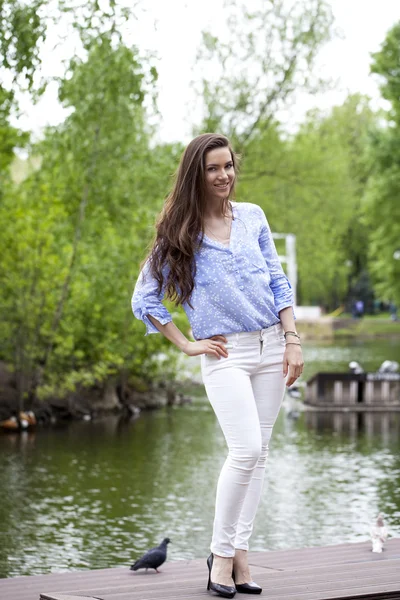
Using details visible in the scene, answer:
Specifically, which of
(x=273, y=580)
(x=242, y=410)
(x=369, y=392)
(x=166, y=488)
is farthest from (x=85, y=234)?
(x=242, y=410)

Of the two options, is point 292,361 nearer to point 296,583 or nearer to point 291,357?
point 291,357

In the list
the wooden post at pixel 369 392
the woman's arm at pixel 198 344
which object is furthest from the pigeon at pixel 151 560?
the wooden post at pixel 369 392

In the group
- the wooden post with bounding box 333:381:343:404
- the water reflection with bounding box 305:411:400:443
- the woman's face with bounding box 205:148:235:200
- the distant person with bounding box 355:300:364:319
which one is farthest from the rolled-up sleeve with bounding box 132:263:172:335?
the distant person with bounding box 355:300:364:319

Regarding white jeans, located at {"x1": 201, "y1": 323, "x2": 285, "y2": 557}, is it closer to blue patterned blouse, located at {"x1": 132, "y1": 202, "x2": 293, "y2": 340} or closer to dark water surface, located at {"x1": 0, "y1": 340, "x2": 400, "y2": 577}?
blue patterned blouse, located at {"x1": 132, "y1": 202, "x2": 293, "y2": 340}

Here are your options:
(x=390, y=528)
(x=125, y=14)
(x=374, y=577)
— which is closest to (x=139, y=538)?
(x=390, y=528)

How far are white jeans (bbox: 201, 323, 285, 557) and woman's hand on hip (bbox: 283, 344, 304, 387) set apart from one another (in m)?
0.03

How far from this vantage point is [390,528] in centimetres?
1212

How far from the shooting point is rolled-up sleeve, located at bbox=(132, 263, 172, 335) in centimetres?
545

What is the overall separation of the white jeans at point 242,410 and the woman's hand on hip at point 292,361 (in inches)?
1.3

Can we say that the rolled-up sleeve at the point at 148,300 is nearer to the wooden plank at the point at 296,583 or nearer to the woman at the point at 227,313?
the woman at the point at 227,313

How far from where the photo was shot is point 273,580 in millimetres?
5742

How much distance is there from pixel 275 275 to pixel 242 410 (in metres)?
0.69

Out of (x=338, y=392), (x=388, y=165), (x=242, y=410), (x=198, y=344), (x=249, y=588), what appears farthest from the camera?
(x=388, y=165)

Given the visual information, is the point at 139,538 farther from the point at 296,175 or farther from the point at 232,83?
the point at 296,175
